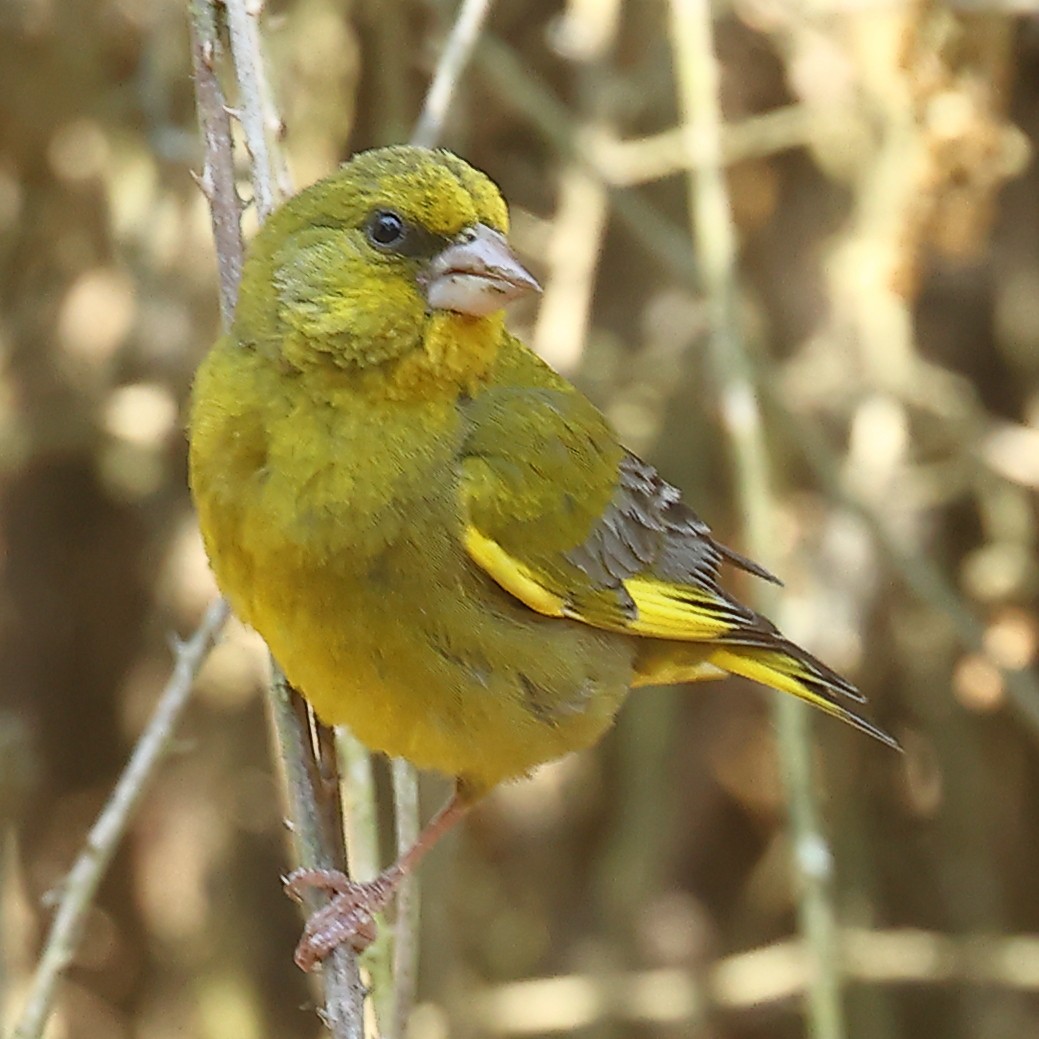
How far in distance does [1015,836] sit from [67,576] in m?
3.00

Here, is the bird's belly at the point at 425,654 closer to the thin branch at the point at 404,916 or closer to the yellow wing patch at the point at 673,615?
the thin branch at the point at 404,916

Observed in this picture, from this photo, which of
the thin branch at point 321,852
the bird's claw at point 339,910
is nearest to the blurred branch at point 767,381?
the bird's claw at point 339,910

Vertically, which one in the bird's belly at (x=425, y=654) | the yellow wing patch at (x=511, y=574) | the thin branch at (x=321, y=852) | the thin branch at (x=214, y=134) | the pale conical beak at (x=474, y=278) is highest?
the thin branch at (x=214, y=134)

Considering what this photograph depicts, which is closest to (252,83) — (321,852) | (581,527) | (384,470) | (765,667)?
(384,470)

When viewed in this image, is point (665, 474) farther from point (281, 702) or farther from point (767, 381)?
point (281, 702)

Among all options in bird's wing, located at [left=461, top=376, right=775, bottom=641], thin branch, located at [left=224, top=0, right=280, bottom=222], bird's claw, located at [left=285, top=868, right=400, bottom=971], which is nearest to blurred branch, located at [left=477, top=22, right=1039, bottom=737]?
bird's wing, located at [left=461, top=376, right=775, bottom=641]

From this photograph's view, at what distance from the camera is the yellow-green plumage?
237cm

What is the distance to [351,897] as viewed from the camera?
2.59m

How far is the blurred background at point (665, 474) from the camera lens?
4.09 m

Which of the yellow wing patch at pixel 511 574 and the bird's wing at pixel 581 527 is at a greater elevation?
the bird's wing at pixel 581 527

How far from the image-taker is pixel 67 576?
187 inches

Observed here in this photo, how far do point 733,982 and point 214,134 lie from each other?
2.95 m

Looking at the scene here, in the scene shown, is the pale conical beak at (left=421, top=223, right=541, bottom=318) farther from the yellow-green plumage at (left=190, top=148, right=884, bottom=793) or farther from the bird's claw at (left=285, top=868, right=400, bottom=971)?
the bird's claw at (left=285, top=868, right=400, bottom=971)

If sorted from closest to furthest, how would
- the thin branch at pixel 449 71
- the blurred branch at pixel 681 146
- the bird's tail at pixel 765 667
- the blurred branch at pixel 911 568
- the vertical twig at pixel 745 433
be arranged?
1. the thin branch at pixel 449 71
2. the bird's tail at pixel 765 667
3. the vertical twig at pixel 745 433
4. the blurred branch at pixel 911 568
5. the blurred branch at pixel 681 146
